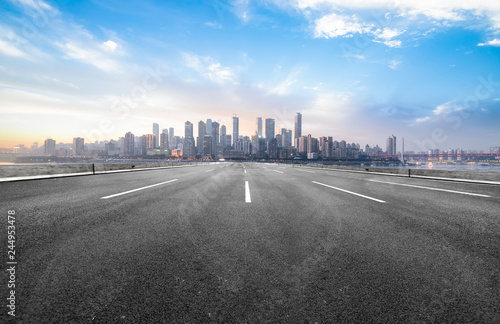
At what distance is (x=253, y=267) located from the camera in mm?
2547

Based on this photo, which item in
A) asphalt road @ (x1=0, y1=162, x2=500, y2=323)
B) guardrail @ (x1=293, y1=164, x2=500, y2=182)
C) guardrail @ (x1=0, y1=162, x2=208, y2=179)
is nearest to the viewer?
asphalt road @ (x1=0, y1=162, x2=500, y2=323)

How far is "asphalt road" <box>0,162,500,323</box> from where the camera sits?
1.82m

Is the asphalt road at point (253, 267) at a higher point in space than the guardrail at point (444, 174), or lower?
lower

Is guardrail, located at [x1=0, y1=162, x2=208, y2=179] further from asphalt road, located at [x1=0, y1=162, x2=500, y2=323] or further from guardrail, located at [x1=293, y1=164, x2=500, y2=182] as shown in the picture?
guardrail, located at [x1=293, y1=164, x2=500, y2=182]

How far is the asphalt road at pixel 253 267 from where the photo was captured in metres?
1.82

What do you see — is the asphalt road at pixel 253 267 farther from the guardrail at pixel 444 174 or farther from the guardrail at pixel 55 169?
the guardrail at pixel 444 174

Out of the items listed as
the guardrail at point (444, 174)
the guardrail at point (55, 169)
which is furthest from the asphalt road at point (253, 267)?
the guardrail at point (444, 174)

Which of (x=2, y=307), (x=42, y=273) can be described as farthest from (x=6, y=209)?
(x=2, y=307)

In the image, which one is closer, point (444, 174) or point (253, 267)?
point (253, 267)

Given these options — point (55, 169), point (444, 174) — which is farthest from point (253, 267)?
point (444, 174)

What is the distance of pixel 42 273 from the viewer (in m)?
2.33

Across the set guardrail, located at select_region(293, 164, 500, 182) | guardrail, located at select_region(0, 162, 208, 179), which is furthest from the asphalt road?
guardrail, located at select_region(293, 164, 500, 182)

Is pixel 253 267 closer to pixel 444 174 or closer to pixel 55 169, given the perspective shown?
pixel 55 169

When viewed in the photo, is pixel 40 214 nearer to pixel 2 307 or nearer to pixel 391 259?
pixel 2 307
